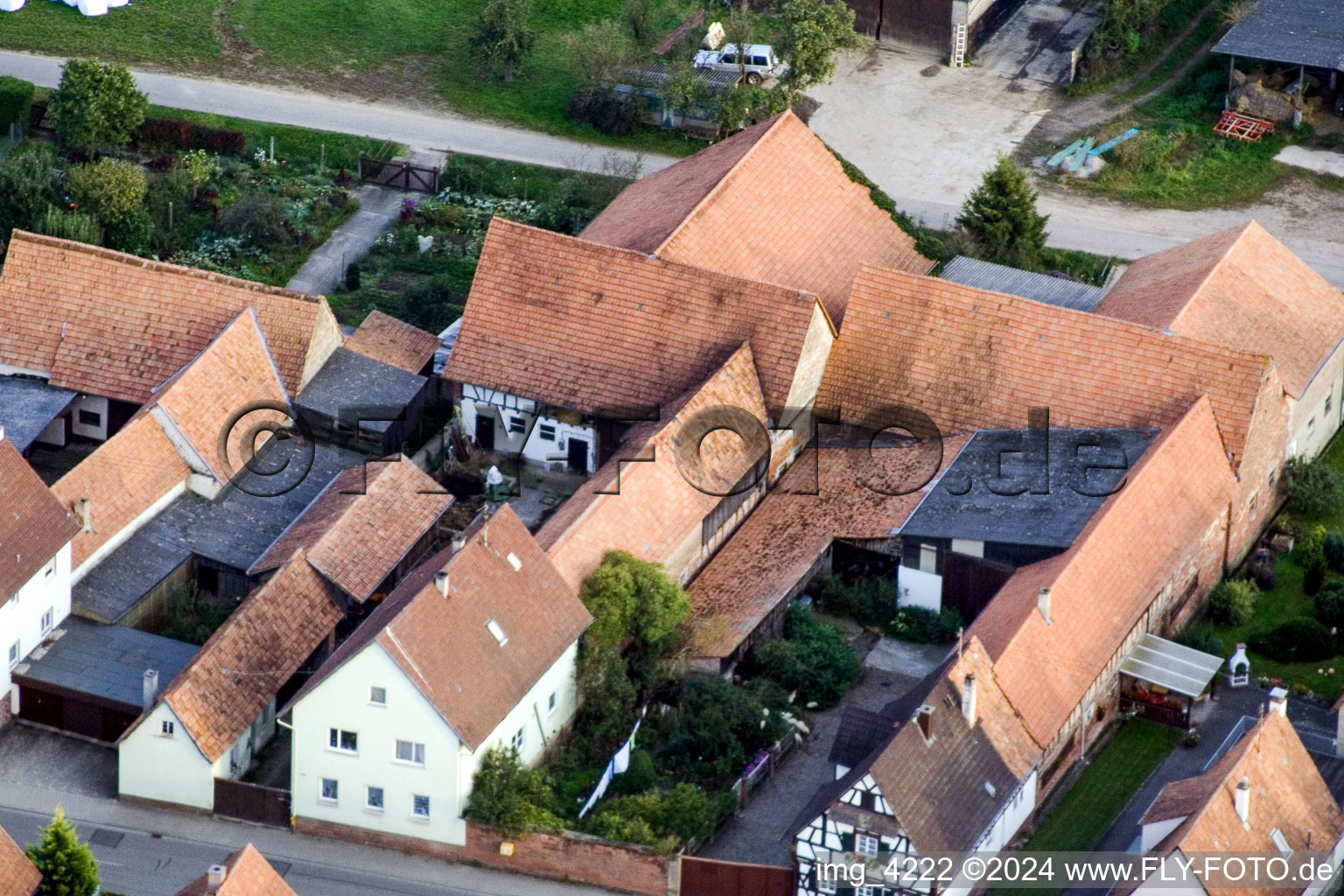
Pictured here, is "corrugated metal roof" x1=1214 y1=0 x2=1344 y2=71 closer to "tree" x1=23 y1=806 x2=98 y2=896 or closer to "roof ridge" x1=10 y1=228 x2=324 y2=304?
"roof ridge" x1=10 y1=228 x2=324 y2=304

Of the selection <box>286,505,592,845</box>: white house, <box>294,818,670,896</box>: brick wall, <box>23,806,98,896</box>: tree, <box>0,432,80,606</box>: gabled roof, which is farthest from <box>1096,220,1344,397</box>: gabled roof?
<box>23,806,98,896</box>: tree

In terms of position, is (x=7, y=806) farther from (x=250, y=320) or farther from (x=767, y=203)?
(x=767, y=203)

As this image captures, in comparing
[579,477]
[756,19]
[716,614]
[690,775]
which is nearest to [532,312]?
[579,477]

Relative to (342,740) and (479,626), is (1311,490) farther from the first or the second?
(342,740)

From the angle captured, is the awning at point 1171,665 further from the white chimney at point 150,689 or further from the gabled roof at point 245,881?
the white chimney at point 150,689

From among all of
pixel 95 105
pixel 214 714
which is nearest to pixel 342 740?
pixel 214 714

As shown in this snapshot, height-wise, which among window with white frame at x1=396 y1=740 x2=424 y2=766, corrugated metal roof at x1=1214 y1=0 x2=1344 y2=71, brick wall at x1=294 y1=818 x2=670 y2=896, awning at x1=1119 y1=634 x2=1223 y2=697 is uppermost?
corrugated metal roof at x1=1214 y1=0 x2=1344 y2=71
